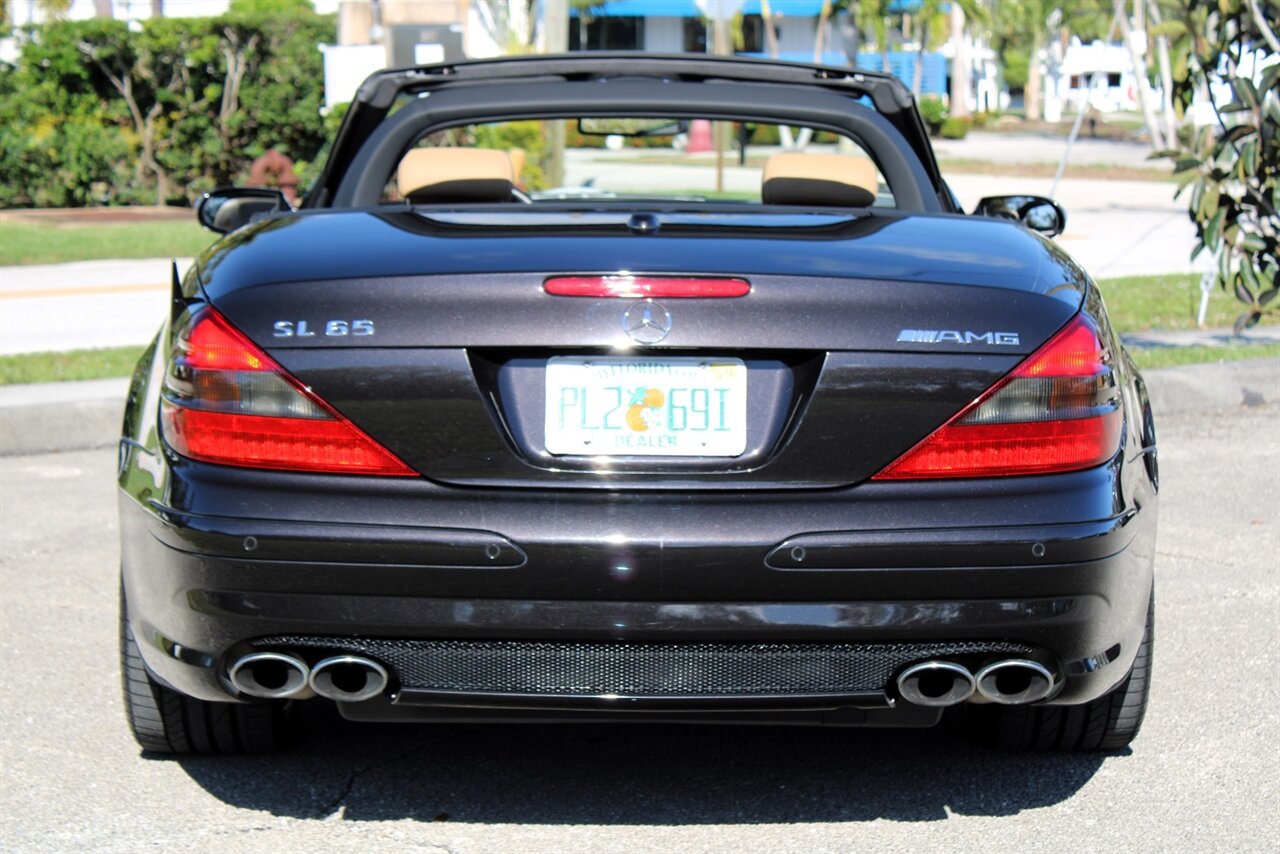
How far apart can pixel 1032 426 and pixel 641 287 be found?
723 millimetres

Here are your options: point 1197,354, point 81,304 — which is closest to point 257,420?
point 1197,354

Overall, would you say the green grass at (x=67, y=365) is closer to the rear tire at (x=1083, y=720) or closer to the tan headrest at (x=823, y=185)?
the tan headrest at (x=823, y=185)

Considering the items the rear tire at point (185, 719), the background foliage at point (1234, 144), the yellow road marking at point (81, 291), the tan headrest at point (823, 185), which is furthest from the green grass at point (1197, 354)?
the yellow road marking at point (81, 291)

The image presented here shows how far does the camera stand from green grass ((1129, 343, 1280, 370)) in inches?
346

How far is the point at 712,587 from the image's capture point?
3.05 m

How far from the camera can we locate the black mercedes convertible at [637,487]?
10.1 ft

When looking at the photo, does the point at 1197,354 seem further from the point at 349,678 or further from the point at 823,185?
the point at 349,678

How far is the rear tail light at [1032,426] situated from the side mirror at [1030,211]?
1514 millimetres

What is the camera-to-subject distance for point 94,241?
16.4 meters

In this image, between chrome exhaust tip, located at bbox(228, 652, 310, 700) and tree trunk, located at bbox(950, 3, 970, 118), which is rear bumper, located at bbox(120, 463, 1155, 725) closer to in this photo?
chrome exhaust tip, located at bbox(228, 652, 310, 700)

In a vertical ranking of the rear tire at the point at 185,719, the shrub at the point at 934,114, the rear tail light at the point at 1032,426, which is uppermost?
the rear tail light at the point at 1032,426

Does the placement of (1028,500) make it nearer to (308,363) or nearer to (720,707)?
(720,707)

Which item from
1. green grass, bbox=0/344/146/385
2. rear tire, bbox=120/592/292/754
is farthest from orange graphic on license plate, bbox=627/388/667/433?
green grass, bbox=0/344/146/385

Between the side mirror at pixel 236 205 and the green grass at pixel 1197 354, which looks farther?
the green grass at pixel 1197 354
